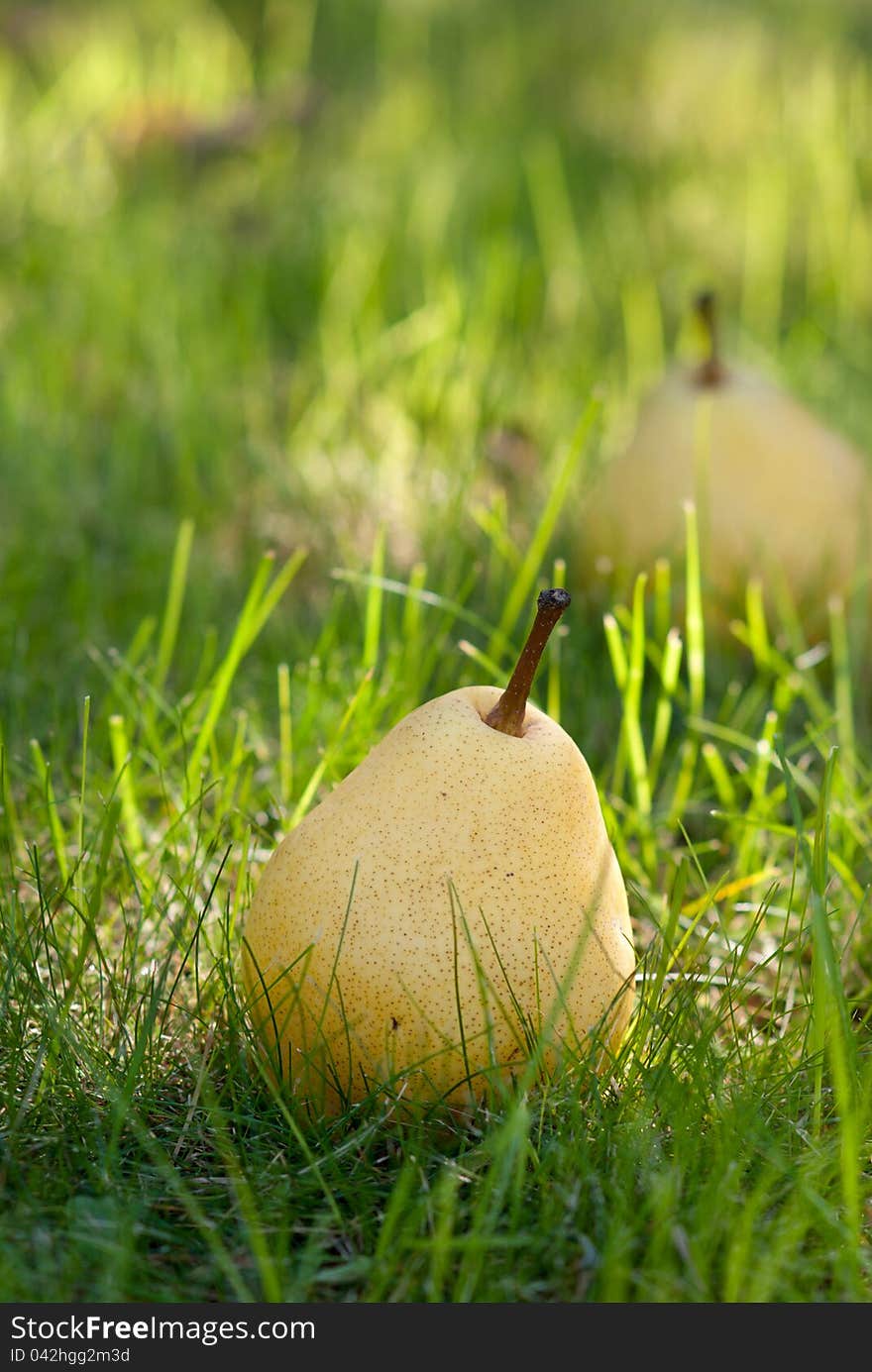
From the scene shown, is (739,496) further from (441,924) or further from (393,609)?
(441,924)

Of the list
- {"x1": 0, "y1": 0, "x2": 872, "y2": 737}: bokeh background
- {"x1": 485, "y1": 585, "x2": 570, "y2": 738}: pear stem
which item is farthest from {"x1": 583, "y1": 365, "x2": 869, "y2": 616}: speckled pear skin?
{"x1": 485, "y1": 585, "x2": 570, "y2": 738}: pear stem

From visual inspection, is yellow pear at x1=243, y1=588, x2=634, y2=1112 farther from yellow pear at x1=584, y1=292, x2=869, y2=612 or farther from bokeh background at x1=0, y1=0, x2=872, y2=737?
yellow pear at x1=584, y1=292, x2=869, y2=612

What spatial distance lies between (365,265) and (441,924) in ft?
7.83

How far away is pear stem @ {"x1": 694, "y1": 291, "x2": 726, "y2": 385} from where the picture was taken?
2.20 metres

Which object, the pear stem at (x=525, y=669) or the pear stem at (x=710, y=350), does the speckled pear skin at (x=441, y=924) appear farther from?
the pear stem at (x=710, y=350)

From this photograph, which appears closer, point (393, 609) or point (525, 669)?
point (525, 669)

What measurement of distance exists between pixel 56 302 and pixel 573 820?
2.38 metres

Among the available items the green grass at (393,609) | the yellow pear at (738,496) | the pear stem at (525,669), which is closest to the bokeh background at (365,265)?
the green grass at (393,609)

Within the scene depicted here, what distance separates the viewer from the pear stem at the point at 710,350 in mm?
2203

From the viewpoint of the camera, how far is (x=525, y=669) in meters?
1.26

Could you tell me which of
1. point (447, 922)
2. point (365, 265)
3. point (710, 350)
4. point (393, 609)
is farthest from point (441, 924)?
point (365, 265)

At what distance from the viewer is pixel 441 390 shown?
9.59ft

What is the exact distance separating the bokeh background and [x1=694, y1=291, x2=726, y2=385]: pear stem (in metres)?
0.40

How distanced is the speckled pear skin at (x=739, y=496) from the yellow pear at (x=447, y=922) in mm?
921
